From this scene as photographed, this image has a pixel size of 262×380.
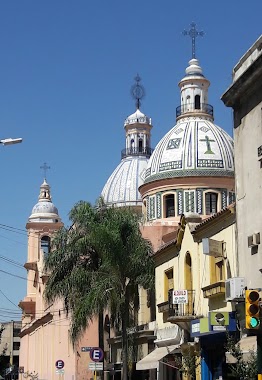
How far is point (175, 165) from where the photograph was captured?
5369cm

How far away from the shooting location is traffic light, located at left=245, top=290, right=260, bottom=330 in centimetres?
1452

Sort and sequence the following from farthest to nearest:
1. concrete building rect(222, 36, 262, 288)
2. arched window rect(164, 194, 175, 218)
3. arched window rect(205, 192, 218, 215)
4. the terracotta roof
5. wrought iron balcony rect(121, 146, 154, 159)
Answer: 1. wrought iron balcony rect(121, 146, 154, 159)
2. arched window rect(164, 194, 175, 218)
3. arched window rect(205, 192, 218, 215)
4. the terracotta roof
5. concrete building rect(222, 36, 262, 288)

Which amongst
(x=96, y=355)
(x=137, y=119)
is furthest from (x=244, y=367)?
(x=137, y=119)

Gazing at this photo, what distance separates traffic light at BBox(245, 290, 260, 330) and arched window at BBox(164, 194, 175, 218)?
127 ft

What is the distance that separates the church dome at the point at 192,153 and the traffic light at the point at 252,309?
38.4 m

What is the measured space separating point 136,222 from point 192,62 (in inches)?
1074

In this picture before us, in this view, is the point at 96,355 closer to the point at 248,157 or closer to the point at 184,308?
the point at 184,308

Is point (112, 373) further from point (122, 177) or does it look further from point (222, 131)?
point (122, 177)

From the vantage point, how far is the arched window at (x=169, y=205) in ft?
176

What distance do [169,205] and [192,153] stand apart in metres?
3.63

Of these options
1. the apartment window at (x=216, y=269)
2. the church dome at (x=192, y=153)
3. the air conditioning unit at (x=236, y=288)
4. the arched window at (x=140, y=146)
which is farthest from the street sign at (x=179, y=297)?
the arched window at (x=140, y=146)

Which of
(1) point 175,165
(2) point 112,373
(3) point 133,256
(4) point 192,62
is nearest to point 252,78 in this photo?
(3) point 133,256

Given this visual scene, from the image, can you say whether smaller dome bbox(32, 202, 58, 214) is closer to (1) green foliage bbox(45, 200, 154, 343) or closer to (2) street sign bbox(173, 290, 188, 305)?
(1) green foliage bbox(45, 200, 154, 343)

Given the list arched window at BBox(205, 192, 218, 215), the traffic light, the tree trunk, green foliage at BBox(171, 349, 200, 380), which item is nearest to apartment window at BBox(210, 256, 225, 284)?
green foliage at BBox(171, 349, 200, 380)
